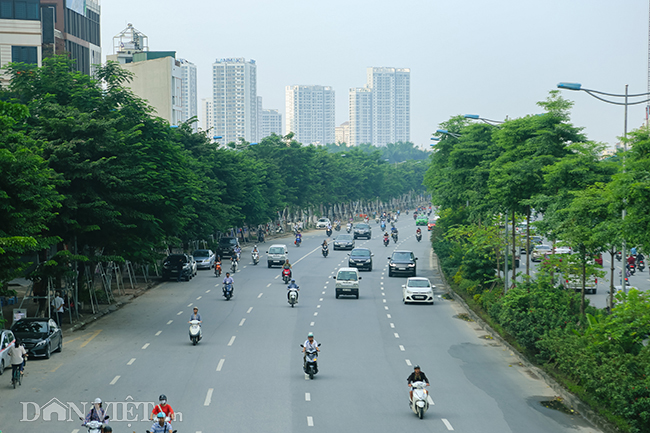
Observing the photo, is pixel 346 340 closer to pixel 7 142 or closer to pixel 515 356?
pixel 515 356

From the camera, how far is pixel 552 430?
16.9 m

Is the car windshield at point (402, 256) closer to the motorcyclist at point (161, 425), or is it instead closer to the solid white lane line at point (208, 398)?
the solid white lane line at point (208, 398)

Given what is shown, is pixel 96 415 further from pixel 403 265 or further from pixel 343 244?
pixel 343 244

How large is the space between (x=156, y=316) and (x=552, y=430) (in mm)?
21550

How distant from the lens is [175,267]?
161 ft

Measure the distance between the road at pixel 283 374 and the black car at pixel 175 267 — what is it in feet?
35.0

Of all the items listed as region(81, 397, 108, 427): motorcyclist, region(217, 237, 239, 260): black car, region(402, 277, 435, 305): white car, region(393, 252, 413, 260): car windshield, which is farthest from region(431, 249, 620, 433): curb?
region(217, 237, 239, 260): black car

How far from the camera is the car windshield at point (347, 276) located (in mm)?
40425

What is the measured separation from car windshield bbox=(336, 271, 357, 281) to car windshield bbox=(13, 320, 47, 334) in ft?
59.8

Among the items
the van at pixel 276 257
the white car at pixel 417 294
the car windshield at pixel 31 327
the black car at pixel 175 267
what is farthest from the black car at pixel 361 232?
the car windshield at pixel 31 327

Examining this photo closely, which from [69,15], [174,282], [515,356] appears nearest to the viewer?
[515,356]

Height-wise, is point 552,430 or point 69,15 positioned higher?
point 69,15

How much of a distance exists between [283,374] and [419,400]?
5781 mm

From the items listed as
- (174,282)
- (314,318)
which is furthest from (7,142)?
(174,282)
